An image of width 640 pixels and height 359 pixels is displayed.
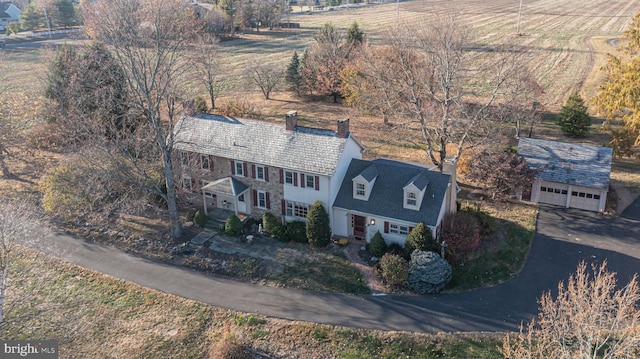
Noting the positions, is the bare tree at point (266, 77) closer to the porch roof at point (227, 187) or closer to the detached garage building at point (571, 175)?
the porch roof at point (227, 187)

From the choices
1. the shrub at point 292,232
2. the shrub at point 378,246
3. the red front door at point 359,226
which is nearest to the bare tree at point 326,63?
the red front door at point 359,226

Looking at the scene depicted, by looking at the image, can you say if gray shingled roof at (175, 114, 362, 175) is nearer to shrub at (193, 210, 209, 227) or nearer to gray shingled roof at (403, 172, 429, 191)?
shrub at (193, 210, 209, 227)

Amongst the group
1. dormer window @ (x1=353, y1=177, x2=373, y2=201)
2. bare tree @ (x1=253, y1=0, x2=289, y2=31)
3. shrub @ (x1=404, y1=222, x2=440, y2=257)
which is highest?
bare tree @ (x1=253, y1=0, x2=289, y2=31)

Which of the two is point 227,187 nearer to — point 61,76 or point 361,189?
point 361,189

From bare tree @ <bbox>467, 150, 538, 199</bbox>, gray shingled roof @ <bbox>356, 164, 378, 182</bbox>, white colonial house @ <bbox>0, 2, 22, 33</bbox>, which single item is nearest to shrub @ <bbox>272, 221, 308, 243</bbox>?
gray shingled roof @ <bbox>356, 164, 378, 182</bbox>

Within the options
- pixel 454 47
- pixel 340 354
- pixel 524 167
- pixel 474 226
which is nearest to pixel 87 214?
pixel 340 354

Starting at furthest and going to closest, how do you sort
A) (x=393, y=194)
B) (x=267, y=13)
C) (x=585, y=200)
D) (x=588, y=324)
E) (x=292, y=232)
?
(x=267, y=13) → (x=585, y=200) → (x=292, y=232) → (x=393, y=194) → (x=588, y=324)

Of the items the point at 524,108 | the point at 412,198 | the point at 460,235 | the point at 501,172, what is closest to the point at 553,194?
the point at 501,172
